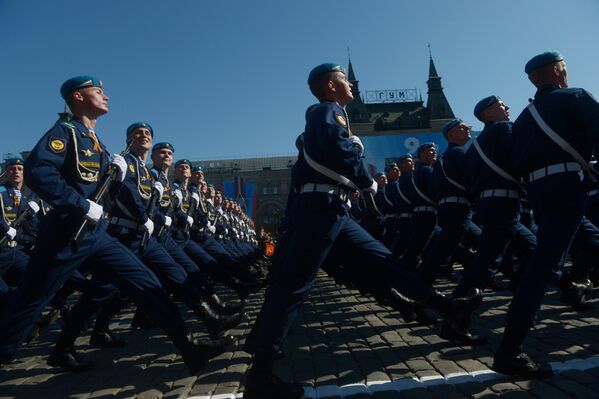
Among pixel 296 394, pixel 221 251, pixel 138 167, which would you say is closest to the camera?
pixel 296 394

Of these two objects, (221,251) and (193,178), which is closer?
(221,251)

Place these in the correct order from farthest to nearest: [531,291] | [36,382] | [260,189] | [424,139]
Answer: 1. [260,189]
2. [424,139]
3. [36,382]
4. [531,291]

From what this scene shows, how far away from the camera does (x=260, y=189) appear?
66.4 metres

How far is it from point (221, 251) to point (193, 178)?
204cm

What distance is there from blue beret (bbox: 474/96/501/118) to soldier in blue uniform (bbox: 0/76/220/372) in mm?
3629

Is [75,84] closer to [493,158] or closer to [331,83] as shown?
[331,83]

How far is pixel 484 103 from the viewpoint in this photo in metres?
4.62

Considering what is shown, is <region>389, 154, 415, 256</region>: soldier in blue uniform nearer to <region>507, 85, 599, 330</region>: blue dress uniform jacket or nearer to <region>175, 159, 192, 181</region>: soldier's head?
<region>175, 159, 192, 181</region>: soldier's head

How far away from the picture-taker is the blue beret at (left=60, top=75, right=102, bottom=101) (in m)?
3.49

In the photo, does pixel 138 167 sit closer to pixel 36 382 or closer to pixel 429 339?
pixel 36 382

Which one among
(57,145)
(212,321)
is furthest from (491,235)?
(57,145)

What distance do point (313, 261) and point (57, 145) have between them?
1935mm

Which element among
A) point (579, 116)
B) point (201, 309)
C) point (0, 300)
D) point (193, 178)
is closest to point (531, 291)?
point (579, 116)

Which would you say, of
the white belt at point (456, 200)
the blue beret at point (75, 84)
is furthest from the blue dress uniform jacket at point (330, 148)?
the white belt at point (456, 200)
